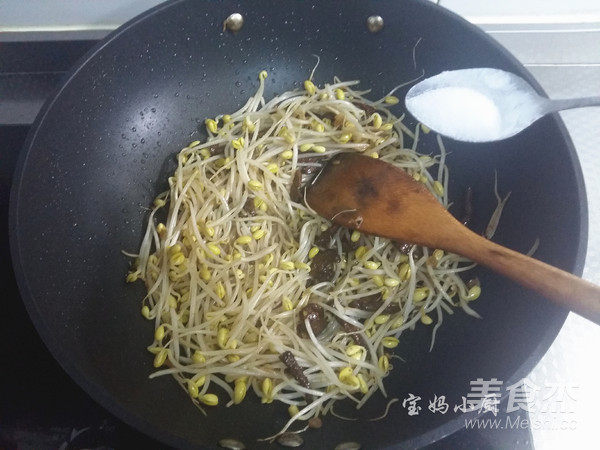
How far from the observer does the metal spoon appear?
1422 millimetres

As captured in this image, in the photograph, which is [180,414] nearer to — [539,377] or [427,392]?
[427,392]

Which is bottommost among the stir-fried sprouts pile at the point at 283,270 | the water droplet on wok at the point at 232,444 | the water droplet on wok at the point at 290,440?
the water droplet on wok at the point at 290,440

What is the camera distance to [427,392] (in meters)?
1.63

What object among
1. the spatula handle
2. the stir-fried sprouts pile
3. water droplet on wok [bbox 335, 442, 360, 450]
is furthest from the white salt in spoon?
water droplet on wok [bbox 335, 442, 360, 450]

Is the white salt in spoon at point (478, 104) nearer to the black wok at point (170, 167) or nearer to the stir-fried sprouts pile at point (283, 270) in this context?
the black wok at point (170, 167)

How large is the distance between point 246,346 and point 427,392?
2.06 feet

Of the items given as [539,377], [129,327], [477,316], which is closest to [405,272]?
[477,316]

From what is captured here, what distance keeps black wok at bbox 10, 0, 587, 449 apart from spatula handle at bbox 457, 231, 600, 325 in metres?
0.10

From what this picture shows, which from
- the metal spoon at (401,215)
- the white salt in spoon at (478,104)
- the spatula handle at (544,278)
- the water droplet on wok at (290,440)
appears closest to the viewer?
the spatula handle at (544,278)

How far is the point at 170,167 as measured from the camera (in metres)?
2.08

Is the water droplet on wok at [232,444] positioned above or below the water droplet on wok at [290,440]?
above

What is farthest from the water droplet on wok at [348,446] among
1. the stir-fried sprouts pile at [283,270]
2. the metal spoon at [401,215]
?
the metal spoon at [401,215]

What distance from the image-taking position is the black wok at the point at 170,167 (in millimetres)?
1499

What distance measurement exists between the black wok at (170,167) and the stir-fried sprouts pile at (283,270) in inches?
3.0
